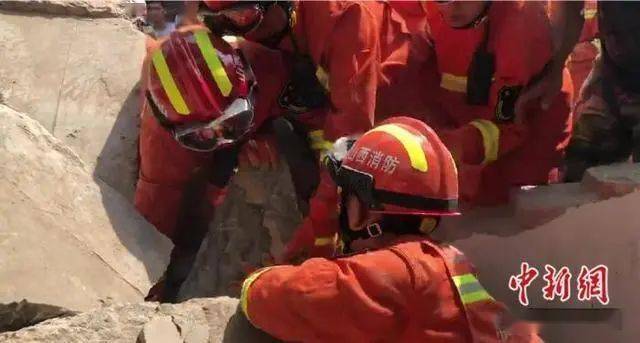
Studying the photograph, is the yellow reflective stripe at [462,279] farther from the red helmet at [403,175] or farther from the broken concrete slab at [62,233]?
the broken concrete slab at [62,233]

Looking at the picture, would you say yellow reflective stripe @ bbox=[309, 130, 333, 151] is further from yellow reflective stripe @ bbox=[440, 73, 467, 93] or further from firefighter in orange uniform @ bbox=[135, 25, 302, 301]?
yellow reflective stripe @ bbox=[440, 73, 467, 93]

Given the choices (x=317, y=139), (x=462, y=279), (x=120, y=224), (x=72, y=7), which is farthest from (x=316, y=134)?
(x=462, y=279)

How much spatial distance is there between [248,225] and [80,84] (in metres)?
0.87

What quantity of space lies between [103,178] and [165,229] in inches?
11.7

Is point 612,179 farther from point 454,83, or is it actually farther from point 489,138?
point 454,83

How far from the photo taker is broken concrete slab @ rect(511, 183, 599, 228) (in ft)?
8.74

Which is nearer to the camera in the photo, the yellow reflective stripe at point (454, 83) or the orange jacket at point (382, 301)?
the orange jacket at point (382, 301)

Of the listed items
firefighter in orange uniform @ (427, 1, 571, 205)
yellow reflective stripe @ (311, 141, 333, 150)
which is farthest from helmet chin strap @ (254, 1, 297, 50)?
firefighter in orange uniform @ (427, 1, 571, 205)

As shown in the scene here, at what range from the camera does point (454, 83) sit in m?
3.17

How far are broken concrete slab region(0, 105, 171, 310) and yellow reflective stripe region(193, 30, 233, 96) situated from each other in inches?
20.2

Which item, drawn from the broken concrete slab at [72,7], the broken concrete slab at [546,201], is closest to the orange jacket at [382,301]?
the broken concrete slab at [546,201]

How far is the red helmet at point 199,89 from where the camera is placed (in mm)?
2883

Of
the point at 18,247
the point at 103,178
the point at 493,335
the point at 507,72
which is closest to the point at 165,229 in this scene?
the point at 103,178

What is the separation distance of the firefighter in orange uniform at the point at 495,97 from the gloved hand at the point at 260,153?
27.5 inches
